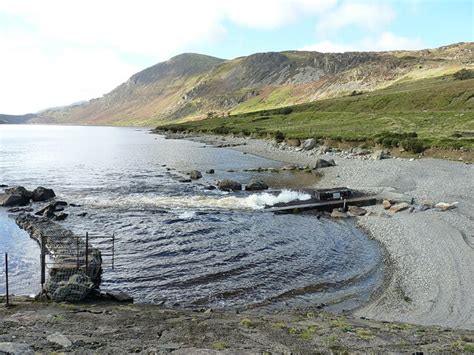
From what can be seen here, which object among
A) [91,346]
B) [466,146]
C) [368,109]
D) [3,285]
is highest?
[368,109]

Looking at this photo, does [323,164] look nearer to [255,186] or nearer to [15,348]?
[255,186]

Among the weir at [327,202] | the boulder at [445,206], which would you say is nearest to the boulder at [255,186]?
the weir at [327,202]

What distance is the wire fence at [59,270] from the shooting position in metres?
17.0

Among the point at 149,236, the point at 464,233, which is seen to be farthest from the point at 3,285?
the point at 464,233

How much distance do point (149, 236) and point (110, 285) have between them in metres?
8.51

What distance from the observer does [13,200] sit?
39.2m

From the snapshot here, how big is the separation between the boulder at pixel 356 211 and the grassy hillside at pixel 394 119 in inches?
1145

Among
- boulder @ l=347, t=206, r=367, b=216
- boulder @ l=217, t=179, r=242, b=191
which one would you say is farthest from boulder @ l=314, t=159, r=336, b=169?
boulder @ l=347, t=206, r=367, b=216

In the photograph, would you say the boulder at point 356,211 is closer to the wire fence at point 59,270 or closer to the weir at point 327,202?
the weir at point 327,202

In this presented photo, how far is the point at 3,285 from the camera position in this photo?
66.0ft

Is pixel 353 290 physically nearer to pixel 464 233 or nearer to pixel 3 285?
pixel 464 233

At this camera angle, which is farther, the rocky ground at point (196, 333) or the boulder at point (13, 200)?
the boulder at point (13, 200)

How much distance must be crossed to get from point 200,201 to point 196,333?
27.7 metres

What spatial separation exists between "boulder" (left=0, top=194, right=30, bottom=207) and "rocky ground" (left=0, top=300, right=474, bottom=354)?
26.2 meters
